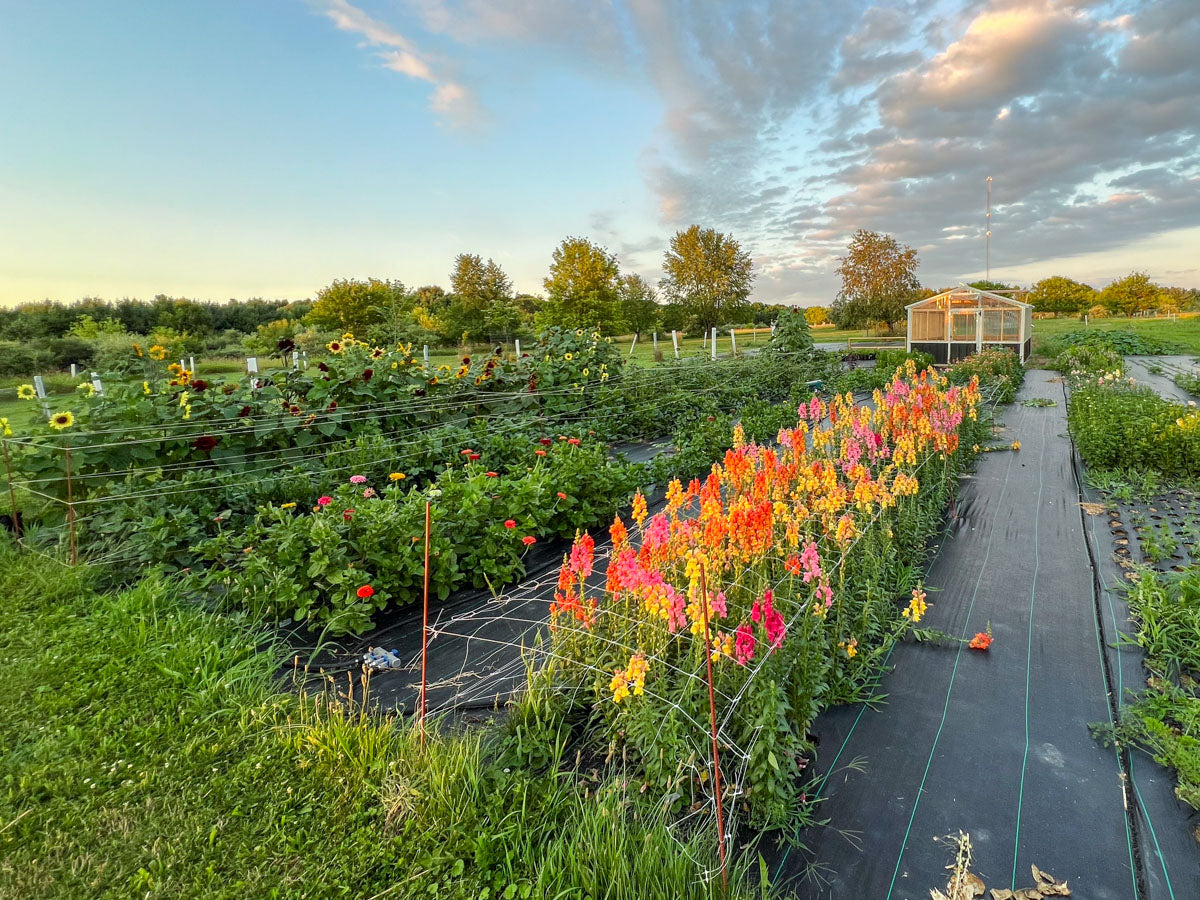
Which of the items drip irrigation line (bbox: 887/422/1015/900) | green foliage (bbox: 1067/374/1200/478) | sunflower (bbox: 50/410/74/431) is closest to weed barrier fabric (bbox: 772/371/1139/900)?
drip irrigation line (bbox: 887/422/1015/900)

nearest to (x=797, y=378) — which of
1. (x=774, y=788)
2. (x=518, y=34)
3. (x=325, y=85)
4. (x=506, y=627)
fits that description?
(x=518, y=34)

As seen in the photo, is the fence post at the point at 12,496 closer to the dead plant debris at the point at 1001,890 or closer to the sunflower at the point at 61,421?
the sunflower at the point at 61,421

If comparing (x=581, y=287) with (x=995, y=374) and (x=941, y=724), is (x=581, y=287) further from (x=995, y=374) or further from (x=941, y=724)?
(x=941, y=724)

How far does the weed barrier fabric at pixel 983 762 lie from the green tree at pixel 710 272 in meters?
34.8

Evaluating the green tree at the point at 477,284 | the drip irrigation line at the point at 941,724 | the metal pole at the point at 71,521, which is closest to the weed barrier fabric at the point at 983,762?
the drip irrigation line at the point at 941,724

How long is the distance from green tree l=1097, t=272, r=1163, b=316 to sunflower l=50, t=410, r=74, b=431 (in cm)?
6569

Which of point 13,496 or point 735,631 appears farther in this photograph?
point 13,496

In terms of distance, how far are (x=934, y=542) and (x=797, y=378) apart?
783 centimetres

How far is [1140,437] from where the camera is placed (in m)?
5.63

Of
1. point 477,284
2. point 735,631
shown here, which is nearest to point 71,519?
point 735,631

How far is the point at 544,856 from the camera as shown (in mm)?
1652

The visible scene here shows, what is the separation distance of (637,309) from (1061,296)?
141ft

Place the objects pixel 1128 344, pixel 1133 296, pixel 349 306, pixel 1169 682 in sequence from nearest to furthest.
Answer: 1. pixel 1169 682
2. pixel 1128 344
3. pixel 349 306
4. pixel 1133 296

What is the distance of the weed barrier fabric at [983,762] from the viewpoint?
5.68ft
